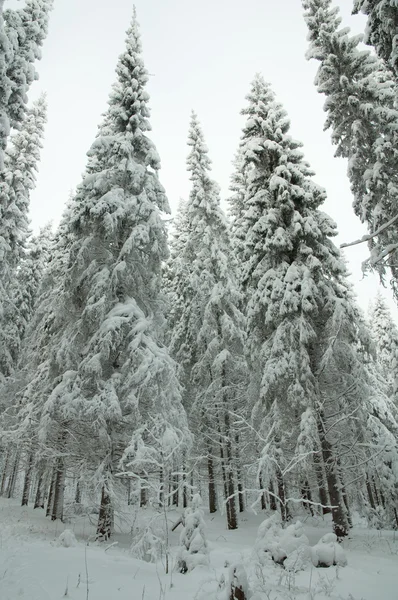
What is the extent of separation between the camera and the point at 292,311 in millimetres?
11883

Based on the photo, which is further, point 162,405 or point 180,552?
point 162,405

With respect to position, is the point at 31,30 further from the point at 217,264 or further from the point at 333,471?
the point at 333,471

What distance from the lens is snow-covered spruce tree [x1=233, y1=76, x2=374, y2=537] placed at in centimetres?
1124

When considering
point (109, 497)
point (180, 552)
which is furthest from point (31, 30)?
point (180, 552)

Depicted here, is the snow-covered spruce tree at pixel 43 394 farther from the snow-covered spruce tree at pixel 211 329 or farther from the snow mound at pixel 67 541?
the snow-covered spruce tree at pixel 211 329

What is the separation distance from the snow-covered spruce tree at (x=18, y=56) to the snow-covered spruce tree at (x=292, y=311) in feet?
27.5

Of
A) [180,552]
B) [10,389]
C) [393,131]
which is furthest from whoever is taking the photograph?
[10,389]

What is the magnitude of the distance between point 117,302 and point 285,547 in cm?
851

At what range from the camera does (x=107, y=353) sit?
36.0ft

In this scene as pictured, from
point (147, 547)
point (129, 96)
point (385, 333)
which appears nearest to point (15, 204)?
point (129, 96)

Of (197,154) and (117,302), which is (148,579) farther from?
(197,154)

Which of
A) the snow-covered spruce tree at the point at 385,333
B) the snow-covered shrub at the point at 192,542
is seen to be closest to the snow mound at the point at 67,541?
the snow-covered shrub at the point at 192,542

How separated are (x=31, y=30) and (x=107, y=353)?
1346 cm

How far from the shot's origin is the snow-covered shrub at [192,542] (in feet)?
22.1
